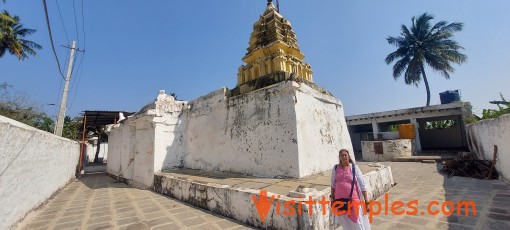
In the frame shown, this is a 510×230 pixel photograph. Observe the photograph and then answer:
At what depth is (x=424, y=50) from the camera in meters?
20.0

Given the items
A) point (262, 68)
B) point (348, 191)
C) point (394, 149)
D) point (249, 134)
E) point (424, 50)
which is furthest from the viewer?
point (424, 50)

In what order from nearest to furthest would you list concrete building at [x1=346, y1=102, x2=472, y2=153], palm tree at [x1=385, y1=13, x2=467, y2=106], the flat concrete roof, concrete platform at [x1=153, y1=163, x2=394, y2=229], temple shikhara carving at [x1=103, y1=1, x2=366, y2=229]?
concrete platform at [x1=153, y1=163, x2=394, y2=229], temple shikhara carving at [x1=103, y1=1, x2=366, y2=229], the flat concrete roof, concrete building at [x1=346, y1=102, x2=472, y2=153], palm tree at [x1=385, y1=13, x2=467, y2=106]

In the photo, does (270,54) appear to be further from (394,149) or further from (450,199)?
(394,149)

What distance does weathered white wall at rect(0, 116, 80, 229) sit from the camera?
3.50m

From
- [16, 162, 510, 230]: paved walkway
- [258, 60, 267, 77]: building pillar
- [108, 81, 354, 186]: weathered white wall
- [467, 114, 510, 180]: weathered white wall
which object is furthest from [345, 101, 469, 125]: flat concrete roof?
[258, 60, 267, 77]: building pillar

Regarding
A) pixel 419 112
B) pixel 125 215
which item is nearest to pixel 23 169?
pixel 125 215

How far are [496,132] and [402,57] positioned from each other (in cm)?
1774

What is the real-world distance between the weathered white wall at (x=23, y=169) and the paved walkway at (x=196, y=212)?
1.22 feet

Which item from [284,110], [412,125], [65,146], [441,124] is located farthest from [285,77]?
[441,124]

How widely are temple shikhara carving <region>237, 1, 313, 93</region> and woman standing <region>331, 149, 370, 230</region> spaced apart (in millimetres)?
3314

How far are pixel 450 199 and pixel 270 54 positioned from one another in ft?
18.4

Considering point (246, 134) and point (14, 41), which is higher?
point (14, 41)

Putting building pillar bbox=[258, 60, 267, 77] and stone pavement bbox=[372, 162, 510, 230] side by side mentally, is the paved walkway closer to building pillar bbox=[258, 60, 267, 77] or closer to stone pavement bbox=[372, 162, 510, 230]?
stone pavement bbox=[372, 162, 510, 230]

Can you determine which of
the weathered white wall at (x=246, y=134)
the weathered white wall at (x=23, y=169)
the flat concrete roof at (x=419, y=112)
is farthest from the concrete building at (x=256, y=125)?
the flat concrete roof at (x=419, y=112)
